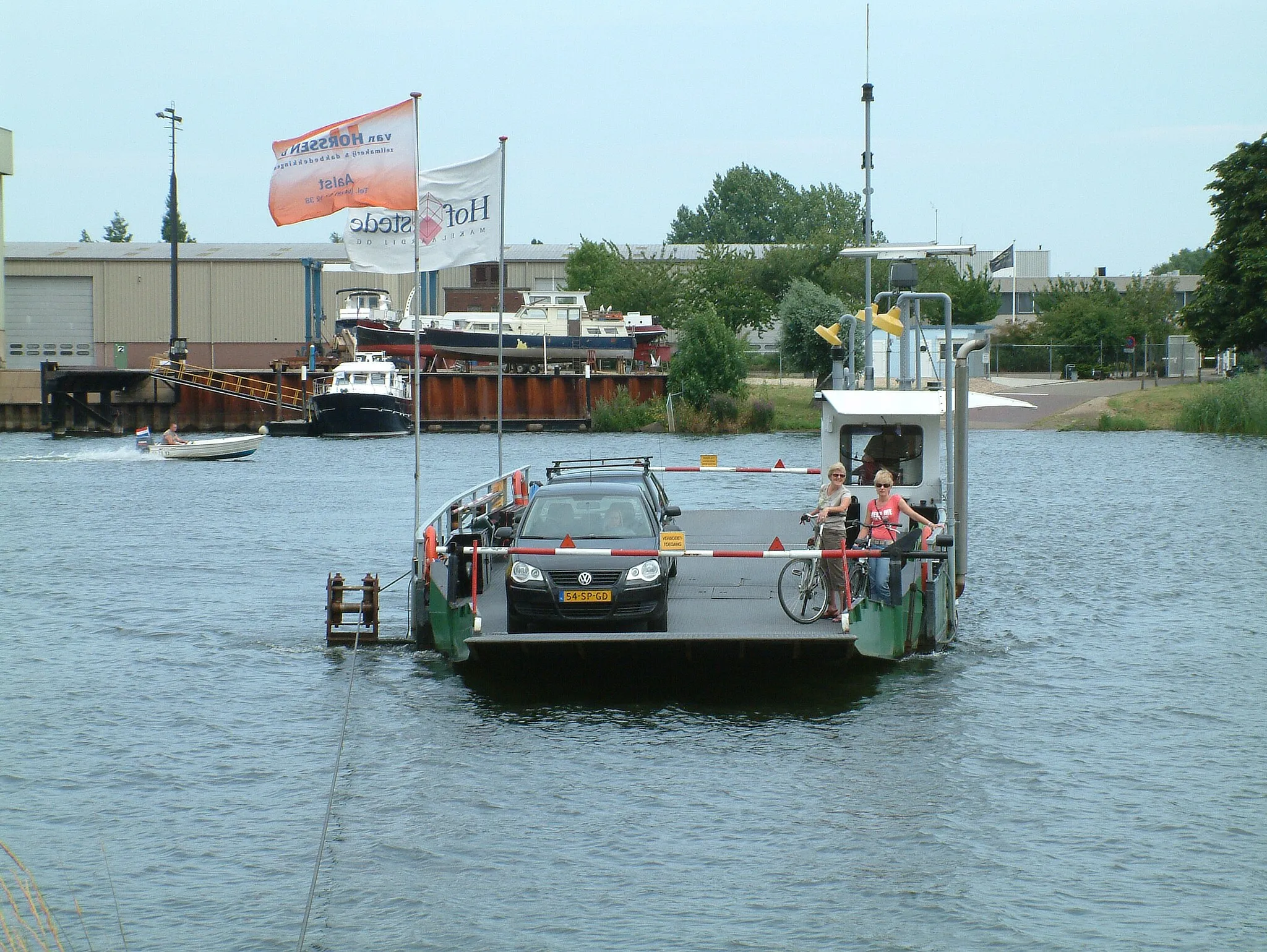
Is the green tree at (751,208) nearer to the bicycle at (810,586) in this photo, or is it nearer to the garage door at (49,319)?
the garage door at (49,319)

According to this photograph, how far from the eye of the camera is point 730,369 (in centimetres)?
7350

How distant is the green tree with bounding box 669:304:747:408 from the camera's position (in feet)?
239

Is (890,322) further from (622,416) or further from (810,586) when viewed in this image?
(622,416)

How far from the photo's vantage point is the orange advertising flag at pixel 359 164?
734 inches

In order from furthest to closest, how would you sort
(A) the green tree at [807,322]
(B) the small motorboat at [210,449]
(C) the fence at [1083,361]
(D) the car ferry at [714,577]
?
(C) the fence at [1083,361] < (A) the green tree at [807,322] < (B) the small motorboat at [210,449] < (D) the car ferry at [714,577]

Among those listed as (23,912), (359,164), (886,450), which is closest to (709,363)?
(886,450)

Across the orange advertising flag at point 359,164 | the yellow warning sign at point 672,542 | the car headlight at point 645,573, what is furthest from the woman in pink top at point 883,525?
the orange advertising flag at point 359,164

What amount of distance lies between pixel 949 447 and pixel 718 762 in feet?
20.4

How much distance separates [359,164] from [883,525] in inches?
315

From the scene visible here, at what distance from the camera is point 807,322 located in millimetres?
84062

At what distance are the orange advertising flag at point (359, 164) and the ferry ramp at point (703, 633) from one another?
517 cm

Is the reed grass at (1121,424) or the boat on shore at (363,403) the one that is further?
the boat on shore at (363,403)

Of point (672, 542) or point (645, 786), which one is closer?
point (645, 786)

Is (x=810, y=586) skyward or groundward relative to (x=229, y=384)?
groundward
